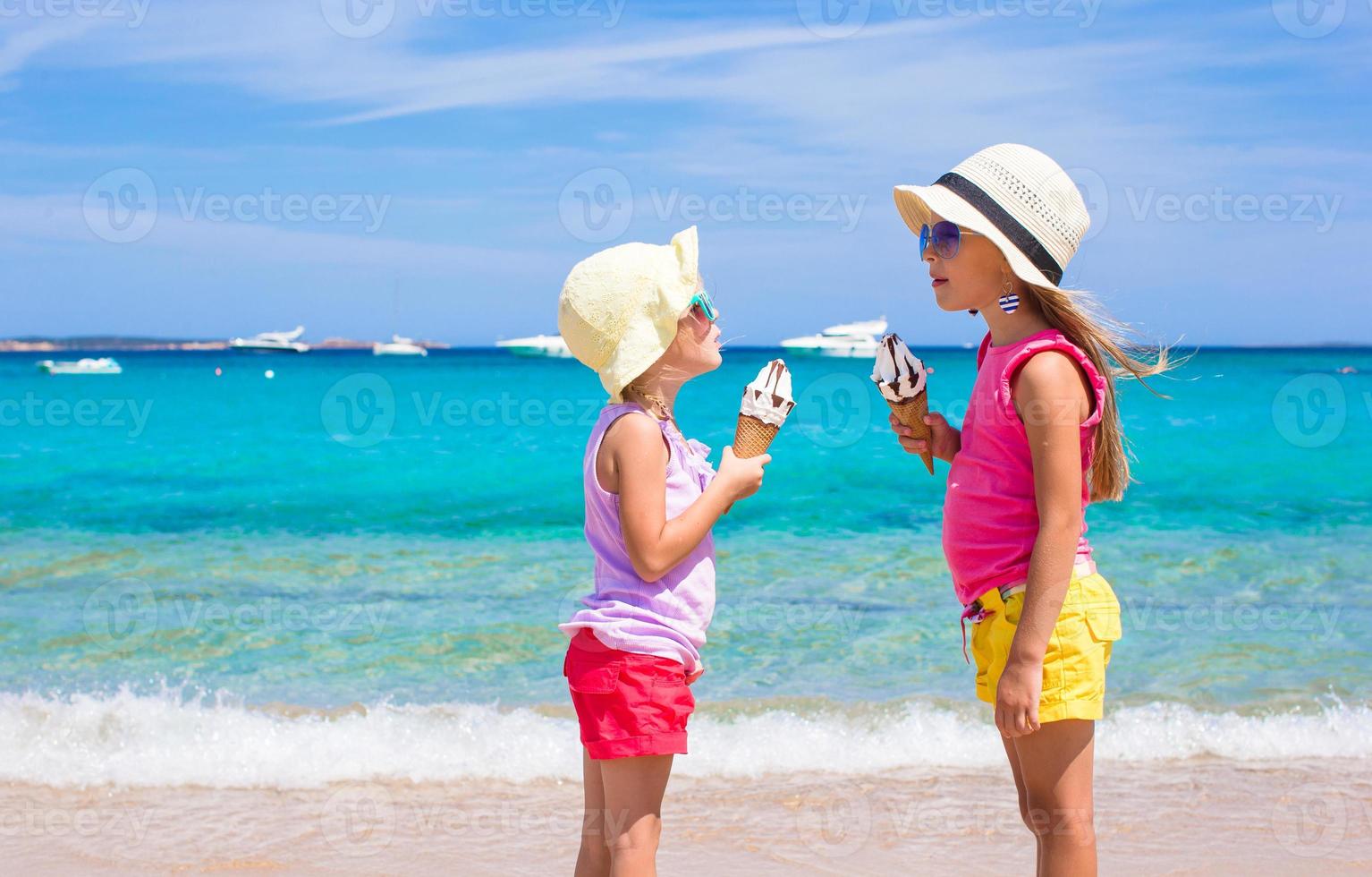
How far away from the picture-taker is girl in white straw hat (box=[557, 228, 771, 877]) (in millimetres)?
2301

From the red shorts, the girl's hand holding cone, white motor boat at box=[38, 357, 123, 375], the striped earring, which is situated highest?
white motor boat at box=[38, 357, 123, 375]

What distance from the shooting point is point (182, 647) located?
22.2ft

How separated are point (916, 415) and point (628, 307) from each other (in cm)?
73

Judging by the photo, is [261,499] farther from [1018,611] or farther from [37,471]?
[1018,611]

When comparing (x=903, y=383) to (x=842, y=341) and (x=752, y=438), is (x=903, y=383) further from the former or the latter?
(x=842, y=341)

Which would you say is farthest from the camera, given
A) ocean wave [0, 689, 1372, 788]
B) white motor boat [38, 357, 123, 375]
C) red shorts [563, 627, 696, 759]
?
white motor boat [38, 357, 123, 375]

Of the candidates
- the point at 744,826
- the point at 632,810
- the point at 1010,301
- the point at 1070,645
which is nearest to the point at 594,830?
the point at 632,810

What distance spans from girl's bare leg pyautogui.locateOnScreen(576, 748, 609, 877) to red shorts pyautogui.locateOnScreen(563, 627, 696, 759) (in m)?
0.15

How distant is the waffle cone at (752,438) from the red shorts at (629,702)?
1.56 feet

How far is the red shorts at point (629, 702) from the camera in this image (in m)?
2.29

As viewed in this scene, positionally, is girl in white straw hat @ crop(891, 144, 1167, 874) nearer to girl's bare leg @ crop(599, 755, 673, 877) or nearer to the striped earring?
the striped earring

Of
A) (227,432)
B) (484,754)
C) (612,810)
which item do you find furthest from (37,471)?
(612,810)

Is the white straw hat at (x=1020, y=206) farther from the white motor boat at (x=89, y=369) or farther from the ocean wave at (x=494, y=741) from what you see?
the white motor boat at (x=89, y=369)

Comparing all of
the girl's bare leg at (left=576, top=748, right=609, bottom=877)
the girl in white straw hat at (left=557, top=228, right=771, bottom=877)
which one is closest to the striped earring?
the girl in white straw hat at (left=557, top=228, right=771, bottom=877)
